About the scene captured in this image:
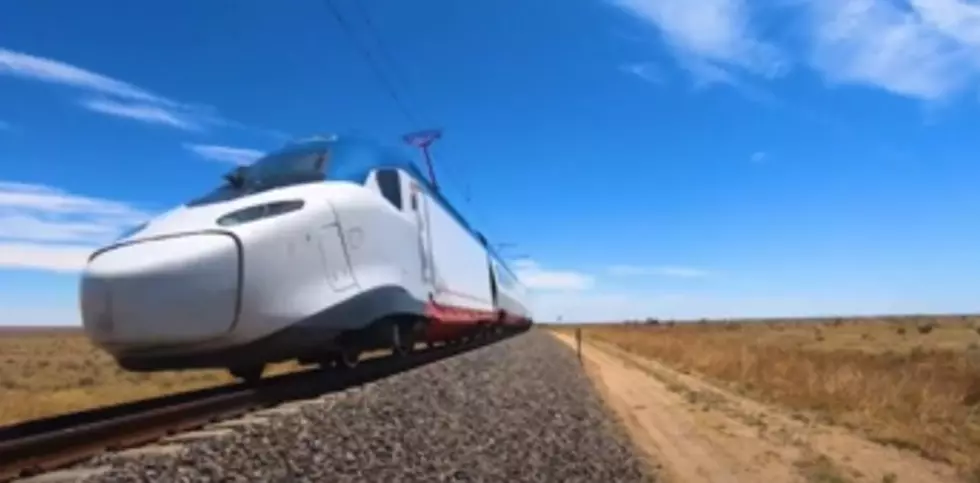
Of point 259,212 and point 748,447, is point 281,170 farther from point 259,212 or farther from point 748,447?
point 748,447

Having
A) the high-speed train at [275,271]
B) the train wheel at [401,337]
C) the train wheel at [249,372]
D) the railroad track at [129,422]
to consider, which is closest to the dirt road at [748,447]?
the train wheel at [401,337]

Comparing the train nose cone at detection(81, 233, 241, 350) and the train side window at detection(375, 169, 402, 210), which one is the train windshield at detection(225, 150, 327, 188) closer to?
the train side window at detection(375, 169, 402, 210)

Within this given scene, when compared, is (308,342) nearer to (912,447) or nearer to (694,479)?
(694,479)

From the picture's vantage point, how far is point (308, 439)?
6.82 metres

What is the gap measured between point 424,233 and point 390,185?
2.14 meters

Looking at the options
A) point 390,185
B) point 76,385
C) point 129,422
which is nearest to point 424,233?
point 390,185

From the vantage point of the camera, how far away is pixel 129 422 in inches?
269

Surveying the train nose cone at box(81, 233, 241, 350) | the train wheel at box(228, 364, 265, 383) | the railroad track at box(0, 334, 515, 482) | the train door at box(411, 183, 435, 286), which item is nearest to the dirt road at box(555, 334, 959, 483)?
the train door at box(411, 183, 435, 286)

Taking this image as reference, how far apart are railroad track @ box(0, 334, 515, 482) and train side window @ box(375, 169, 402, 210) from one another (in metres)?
2.95

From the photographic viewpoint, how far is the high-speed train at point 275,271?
27.7 feet

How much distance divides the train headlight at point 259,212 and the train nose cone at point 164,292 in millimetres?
547

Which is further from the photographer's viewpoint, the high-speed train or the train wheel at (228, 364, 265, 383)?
the train wheel at (228, 364, 265, 383)

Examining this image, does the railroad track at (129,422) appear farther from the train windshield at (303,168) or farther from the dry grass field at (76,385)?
the dry grass field at (76,385)

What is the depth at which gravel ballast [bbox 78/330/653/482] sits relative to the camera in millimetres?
5746
